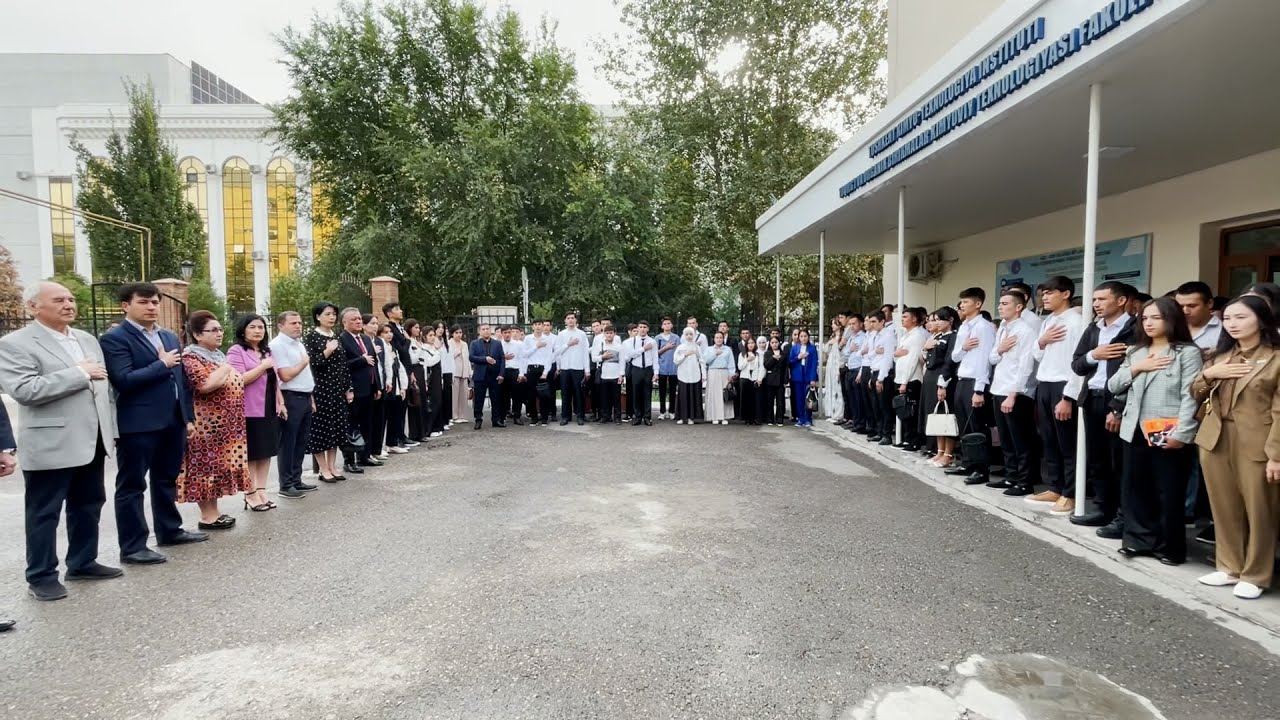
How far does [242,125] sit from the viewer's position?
47.4m

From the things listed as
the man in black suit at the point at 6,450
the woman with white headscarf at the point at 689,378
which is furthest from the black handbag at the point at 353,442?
the woman with white headscarf at the point at 689,378

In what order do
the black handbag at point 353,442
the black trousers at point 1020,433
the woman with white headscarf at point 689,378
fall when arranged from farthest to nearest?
1. the woman with white headscarf at point 689,378
2. the black handbag at point 353,442
3. the black trousers at point 1020,433

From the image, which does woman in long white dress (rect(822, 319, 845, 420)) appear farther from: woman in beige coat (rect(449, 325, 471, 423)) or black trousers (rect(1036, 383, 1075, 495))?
woman in beige coat (rect(449, 325, 471, 423))

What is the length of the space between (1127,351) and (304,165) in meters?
25.0

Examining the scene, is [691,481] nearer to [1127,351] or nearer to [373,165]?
[1127,351]

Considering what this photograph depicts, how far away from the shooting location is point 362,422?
7.84m

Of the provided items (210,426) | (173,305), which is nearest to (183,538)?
(210,426)

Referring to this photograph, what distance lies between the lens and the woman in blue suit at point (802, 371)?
11510mm

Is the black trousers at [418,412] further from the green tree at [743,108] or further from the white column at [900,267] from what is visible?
the green tree at [743,108]

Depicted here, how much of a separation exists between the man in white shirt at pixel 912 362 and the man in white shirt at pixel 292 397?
640cm

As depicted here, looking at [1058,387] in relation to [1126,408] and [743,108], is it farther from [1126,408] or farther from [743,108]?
[743,108]

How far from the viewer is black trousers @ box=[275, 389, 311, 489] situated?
6297 mm

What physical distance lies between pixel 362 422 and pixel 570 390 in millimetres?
4541

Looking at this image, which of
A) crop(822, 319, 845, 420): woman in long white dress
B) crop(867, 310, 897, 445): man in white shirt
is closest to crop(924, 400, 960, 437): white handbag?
crop(867, 310, 897, 445): man in white shirt
